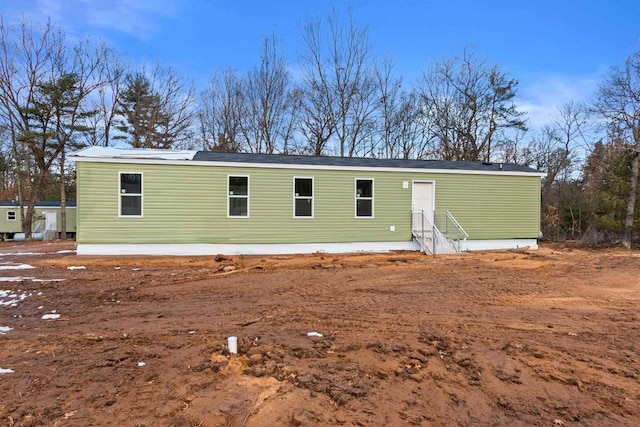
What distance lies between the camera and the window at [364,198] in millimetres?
12398

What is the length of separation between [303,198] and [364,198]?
6.73 feet

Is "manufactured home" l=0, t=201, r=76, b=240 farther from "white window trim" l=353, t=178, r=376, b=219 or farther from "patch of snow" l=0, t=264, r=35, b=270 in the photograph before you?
"white window trim" l=353, t=178, r=376, b=219

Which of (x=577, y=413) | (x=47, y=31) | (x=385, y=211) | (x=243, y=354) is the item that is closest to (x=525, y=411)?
(x=577, y=413)

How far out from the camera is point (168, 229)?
36.1ft

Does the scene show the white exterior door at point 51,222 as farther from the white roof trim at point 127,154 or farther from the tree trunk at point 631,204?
the tree trunk at point 631,204

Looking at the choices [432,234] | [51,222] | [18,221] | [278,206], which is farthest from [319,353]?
[18,221]

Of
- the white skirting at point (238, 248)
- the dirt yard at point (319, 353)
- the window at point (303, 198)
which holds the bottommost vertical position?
the dirt yard at point (319, 353)

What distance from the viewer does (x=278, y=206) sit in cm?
1173

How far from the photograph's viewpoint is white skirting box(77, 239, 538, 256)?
10.7 meters

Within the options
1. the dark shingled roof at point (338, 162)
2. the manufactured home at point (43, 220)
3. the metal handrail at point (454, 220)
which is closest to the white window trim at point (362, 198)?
the dark shingled roof at point (338, 162)

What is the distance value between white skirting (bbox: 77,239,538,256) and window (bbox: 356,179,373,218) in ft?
3.28

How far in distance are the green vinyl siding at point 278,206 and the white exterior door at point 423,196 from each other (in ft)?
0.70

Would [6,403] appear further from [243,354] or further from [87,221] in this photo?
[87,221]

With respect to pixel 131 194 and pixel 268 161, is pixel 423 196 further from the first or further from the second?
pixel 131 194
